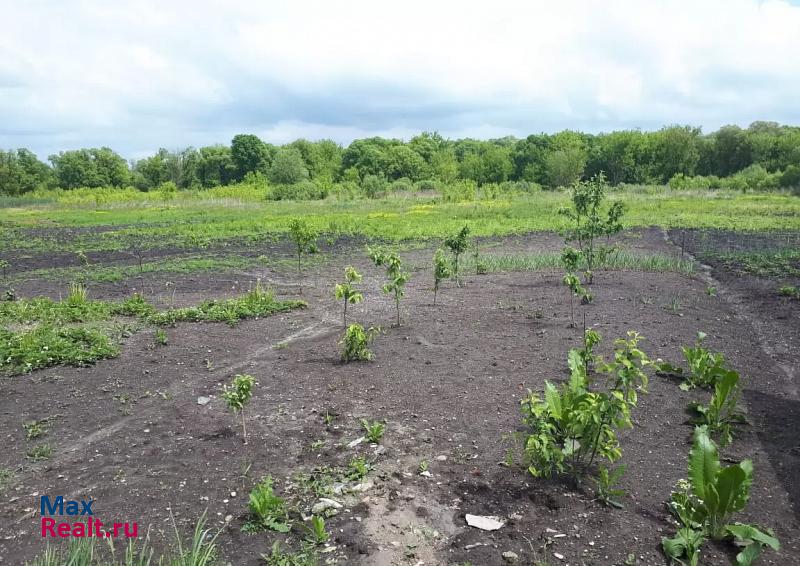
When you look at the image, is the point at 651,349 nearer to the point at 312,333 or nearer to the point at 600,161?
the point at 312,333

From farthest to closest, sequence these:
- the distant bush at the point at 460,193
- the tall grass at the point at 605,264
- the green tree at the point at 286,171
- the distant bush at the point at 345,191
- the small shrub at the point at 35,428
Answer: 1. the green tree at the point at 286,171
2. the distant bush at the point at 345,191
3. the distant bush at the point at 460,193
4. the tall grass at the point at 605,264
5. the small shrub at the point at 35,428

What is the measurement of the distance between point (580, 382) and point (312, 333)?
542cm

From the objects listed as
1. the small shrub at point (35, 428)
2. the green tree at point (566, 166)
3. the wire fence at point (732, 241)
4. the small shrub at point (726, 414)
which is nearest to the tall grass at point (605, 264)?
the wire fence at point (732, 241)

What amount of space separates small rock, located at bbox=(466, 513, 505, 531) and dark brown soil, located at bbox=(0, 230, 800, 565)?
70 millimetres

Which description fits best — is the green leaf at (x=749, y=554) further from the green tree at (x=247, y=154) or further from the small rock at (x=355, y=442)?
the green tree at (x=247, y=154)

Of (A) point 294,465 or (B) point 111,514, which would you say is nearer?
(B) point 111,514

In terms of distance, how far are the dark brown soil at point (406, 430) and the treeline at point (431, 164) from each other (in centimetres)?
4766

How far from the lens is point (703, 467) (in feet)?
13.0

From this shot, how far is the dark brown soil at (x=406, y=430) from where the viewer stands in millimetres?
4008

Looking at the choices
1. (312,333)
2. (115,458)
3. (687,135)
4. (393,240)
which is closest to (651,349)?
(312,333)

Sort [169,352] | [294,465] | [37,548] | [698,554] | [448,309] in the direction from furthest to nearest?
[448,309]
[169,352]
[294,465]
[37,548]
[698,554]

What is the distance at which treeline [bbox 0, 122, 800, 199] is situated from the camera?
63.3 metres

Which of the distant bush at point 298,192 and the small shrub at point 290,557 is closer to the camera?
the small shrub at point 290,557

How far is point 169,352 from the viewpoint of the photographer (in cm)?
858
